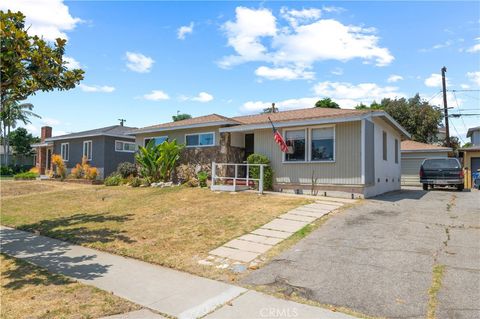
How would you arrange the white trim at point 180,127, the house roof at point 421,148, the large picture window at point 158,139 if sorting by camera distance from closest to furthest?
the white trim at point 180,127 < the large picture window at point 158,139 < the house roof at point 421,148

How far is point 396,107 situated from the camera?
34531 millimetres

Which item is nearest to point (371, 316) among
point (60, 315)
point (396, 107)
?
point (60, 315)

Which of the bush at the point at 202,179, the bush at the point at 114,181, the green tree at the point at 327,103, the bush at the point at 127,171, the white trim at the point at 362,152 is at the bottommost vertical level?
the bush at the point at 114,181

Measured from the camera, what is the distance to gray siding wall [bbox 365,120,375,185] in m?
12.9

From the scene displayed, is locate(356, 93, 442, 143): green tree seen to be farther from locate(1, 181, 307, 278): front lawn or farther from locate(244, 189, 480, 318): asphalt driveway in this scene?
locate(244, 189, 480, 318): asphalt driveway

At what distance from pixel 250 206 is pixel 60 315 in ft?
23.8

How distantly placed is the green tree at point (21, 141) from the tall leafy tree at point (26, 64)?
46518 mm

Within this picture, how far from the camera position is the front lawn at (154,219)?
7.25m

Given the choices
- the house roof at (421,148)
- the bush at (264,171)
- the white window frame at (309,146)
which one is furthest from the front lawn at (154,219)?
the house roof at (421,148)

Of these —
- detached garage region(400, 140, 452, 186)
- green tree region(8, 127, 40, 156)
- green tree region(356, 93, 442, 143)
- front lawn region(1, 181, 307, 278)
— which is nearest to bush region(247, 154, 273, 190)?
front lawn region(1, 181, 307, 278)

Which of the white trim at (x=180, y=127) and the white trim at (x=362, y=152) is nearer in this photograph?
the white trim at (x=362, y=152)

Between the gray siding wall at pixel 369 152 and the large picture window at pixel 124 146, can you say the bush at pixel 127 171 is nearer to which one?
the large picture window at pixel 124 146

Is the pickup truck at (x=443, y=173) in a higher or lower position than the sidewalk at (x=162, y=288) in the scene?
higher

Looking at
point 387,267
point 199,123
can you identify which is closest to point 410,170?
point 199,123
